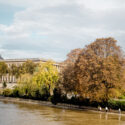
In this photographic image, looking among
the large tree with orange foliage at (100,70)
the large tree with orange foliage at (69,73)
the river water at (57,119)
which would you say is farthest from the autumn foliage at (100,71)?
the river water at (57,119)

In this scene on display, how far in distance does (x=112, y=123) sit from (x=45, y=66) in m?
44.4

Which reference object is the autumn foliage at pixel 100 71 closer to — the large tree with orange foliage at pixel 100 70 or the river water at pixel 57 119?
the large tree with orange foliage at pixel 100 70

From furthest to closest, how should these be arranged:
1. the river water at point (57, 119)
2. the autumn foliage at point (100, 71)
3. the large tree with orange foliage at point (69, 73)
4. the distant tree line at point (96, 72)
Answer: the large tree with orange foliage at point (69, 73), the distant tree line at point (96, 72), the autumn foliage at point (100, 71), the river water at point (57, 119)

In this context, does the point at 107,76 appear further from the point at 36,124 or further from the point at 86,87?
the point at 36,124

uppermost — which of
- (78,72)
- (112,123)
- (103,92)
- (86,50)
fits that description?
(86,50)

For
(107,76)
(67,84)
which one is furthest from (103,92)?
(67,84)

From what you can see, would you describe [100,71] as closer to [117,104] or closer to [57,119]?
[117,104]

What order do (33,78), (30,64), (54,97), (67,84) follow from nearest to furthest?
(67,84), (54,97), (33,78), (30,64)

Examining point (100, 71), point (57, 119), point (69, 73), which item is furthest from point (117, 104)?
point (57, 119)

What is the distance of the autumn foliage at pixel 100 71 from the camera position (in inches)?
2183

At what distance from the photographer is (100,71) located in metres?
55.9

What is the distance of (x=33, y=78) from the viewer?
8244 centimetres

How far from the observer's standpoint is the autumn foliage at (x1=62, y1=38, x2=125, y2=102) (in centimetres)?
5544

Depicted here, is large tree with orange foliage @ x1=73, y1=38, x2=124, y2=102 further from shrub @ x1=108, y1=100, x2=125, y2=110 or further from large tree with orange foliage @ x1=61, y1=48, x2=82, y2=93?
large tree with orange foliage @ x1=61, y1=48, x2=82, y2=93
